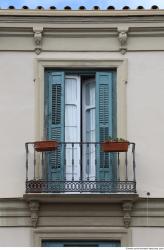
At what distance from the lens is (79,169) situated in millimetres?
19344

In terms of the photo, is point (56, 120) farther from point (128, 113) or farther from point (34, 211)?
point (34, 211)

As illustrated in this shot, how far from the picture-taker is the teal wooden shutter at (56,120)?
63.2 ft

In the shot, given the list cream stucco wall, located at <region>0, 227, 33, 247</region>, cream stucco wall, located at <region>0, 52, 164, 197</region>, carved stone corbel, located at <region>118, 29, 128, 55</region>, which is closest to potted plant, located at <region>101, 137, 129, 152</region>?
cream stucco wall, located at <region>0, 52, 164, 197</region>

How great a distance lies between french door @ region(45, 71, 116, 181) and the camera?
1930cm

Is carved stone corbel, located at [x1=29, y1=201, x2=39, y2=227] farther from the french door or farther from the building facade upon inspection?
the french door

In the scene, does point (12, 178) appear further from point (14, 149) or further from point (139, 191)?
point (139, 191)

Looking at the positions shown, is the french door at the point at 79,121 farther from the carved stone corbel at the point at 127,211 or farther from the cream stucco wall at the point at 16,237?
the cream stucco wall at the point at 16,237

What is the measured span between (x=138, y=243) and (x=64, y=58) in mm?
4167

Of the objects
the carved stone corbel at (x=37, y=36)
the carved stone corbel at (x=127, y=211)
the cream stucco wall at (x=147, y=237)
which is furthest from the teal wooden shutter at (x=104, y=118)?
the carved stone corbel at (x=37, y=36)

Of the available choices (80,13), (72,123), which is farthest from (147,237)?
(80,13)

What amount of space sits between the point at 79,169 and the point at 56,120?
112 cm

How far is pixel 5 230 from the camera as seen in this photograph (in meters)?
18.9

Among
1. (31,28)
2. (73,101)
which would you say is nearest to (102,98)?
(73,101)

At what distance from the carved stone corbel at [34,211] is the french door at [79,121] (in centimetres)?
75
